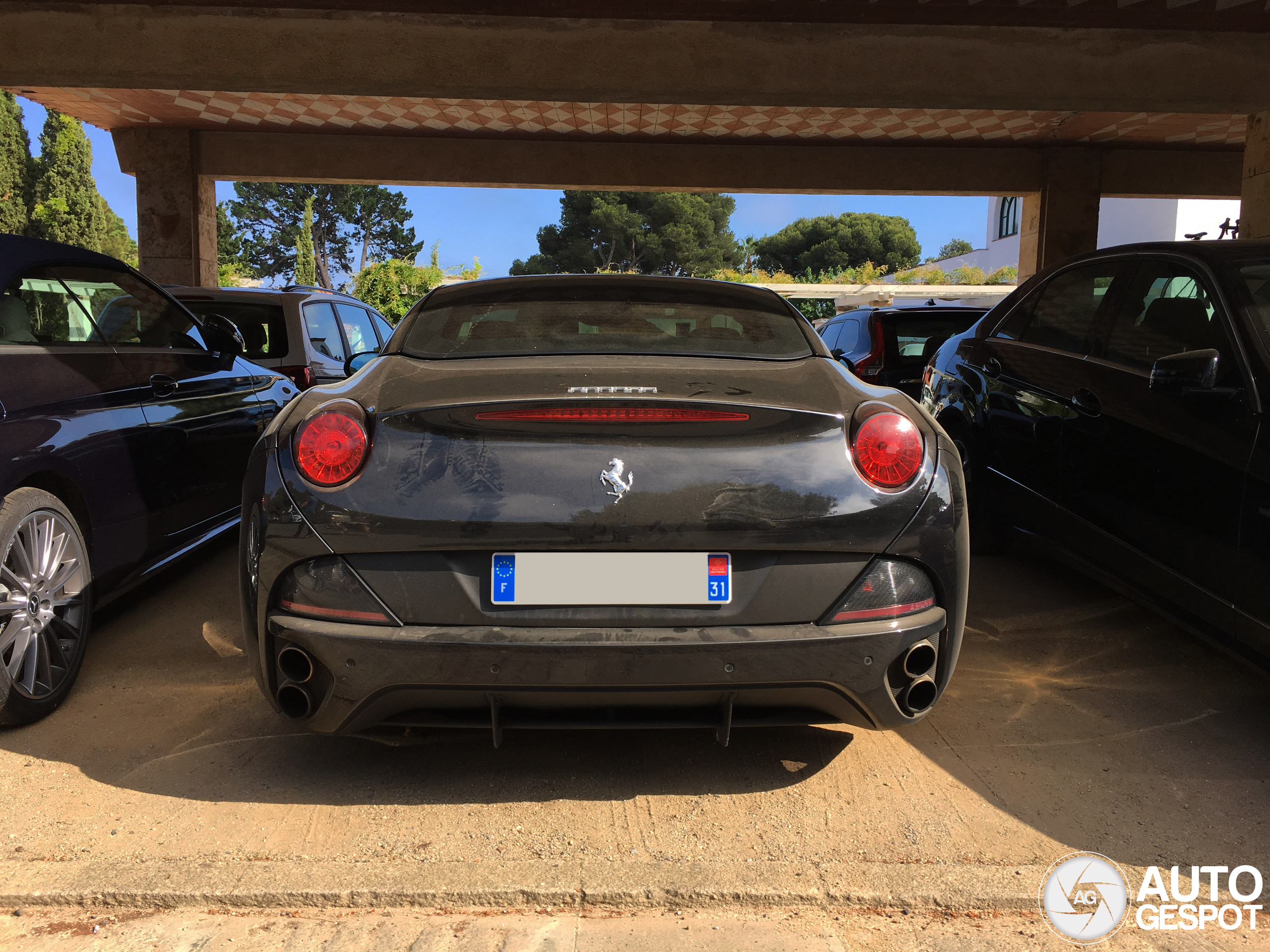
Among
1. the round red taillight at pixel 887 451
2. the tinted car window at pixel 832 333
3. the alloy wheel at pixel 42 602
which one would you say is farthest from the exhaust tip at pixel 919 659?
the tinted car window at pixel 832 333

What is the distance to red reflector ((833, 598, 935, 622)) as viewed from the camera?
2.26 m

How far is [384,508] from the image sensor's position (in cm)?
222

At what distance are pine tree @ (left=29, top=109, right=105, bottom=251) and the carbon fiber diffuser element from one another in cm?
4113

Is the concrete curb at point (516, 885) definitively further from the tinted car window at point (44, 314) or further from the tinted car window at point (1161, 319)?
the tinted car window at point (1161, 319)

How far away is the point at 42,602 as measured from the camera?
9.84 feet

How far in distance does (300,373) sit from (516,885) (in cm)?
521

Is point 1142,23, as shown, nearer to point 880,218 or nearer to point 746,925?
point 746,925

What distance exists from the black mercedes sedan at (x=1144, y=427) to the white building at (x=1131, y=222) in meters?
26.6

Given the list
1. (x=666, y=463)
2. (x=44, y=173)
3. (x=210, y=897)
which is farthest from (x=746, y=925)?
(x=44, y=173)

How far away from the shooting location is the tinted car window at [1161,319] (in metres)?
3.30

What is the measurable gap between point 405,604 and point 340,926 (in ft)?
2.23

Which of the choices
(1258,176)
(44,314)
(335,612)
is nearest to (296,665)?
(335,612)

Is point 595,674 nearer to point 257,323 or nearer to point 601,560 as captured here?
point 601,560

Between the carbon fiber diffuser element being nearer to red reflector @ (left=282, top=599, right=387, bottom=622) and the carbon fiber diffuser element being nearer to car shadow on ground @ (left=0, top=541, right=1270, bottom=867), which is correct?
car shadow on ground @ (left=0, top=541, right=1270, bottom=867)
